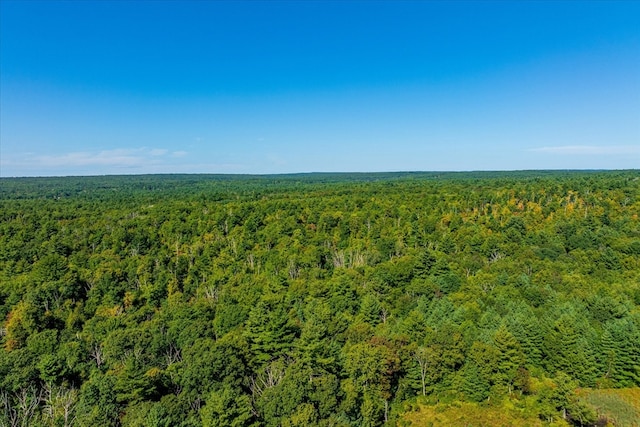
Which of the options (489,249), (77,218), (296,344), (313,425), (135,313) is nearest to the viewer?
(313,425)

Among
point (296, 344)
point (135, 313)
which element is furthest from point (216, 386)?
point (135, 313)

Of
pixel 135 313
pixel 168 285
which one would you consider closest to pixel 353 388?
pixel 135 313

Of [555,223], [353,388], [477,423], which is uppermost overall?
[555,223]

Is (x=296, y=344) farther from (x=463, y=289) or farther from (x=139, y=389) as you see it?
(x=463, y=289)

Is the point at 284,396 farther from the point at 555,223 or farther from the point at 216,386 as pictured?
the point at 555,223

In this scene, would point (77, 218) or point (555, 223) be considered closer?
point (555, 223)

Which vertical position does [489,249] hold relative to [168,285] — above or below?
above

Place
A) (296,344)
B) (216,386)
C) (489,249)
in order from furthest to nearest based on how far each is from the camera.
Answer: (489,249) → (296,344) → (216,386)
